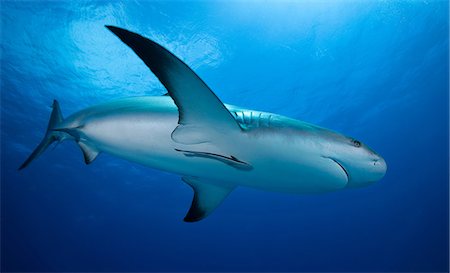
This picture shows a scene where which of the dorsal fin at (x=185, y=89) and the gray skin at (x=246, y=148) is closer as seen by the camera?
the dorsal fin at (x=185, y=89)

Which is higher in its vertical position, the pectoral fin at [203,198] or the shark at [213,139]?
the shark at [213,139]

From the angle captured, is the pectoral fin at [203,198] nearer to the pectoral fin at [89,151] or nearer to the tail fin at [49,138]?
the pectoral fin at [89,151]

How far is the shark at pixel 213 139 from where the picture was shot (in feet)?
7.04

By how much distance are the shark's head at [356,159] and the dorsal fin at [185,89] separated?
81cm

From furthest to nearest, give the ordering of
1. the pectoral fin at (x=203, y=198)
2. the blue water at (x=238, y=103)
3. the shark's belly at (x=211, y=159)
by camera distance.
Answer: the blue water at (x=238, y=103) → the pectoral fin at (x=203, y=198) → the shark's belly at (x=211, y=159)

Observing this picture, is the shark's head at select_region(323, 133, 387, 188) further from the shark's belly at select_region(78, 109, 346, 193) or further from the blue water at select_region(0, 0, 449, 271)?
the blue water at select_region(0, 0, 449, 271)

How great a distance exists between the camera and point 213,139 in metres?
2.54

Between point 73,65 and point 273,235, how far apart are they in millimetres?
A: 32407

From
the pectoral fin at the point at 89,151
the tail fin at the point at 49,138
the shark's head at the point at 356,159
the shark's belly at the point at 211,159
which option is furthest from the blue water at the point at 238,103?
the shark's head at the point at 356,159

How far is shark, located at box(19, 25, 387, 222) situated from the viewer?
2.14 meters

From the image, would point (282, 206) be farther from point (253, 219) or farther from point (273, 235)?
point (273, 235)

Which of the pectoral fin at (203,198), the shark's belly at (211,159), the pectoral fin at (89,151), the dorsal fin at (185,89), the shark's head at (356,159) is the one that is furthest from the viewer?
the pectoral fin at (203,198)

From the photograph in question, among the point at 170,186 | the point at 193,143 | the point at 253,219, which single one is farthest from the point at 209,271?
the point at 193,143

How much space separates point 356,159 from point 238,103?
1232 cm
